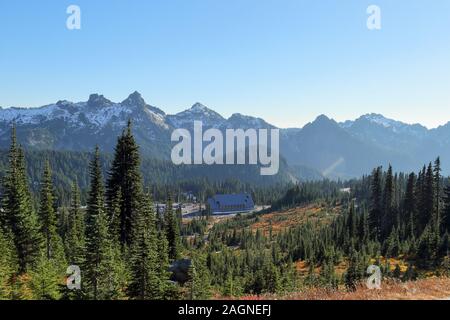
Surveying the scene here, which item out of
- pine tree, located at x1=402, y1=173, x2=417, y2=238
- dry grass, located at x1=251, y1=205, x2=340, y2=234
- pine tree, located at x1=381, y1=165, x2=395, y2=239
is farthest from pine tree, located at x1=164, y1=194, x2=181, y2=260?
dry grass, located at x1=251, y1=205, x2=340, y2=234

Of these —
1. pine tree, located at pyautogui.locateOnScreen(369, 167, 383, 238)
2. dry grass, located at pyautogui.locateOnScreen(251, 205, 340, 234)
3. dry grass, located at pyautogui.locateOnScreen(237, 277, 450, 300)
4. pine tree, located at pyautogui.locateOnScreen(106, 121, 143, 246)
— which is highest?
pine tree, located at pyautogui.locateOnScreen(106, 121, 143, 246)

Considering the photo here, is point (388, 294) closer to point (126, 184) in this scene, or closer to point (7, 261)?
point (126, 184)

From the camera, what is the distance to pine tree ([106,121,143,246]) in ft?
121

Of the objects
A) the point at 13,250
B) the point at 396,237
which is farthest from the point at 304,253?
the point at 13,250

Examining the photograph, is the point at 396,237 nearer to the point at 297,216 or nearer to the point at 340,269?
the point at 340,269

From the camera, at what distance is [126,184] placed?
122ft

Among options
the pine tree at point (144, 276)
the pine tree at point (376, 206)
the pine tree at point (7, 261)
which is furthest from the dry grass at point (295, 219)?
the pine tree at point (144, 276)

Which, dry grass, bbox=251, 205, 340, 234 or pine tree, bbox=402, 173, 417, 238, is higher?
pine tree, bbox=402, 173, 417, 238

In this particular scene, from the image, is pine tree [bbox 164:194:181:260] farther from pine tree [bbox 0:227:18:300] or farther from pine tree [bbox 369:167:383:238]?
pine tree [bbox 369:167:383:238]

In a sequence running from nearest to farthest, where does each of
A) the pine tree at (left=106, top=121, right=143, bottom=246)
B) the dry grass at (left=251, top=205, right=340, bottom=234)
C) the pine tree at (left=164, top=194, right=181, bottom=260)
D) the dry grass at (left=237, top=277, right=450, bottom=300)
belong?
the dry grass at (left=237, top=277, right=450, bottom=300), the pine tree at (left=106, top=121, right=143, bottom=246), the pine tree at (left=164, top=194, right=181, bottom=260), the dry grass at (left=251, top=205, right=340, bottom=234)

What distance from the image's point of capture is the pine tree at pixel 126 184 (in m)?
36.8
